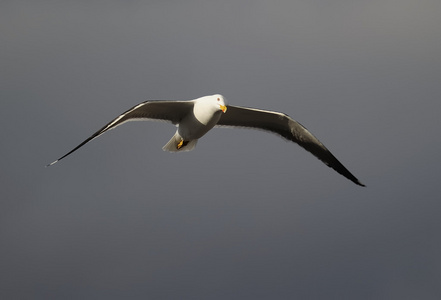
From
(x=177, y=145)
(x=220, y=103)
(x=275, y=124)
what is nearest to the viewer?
(x=220, y=103)

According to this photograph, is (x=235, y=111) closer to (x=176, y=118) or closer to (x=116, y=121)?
(x=176, y=118)

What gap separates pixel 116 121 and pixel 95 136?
744mm

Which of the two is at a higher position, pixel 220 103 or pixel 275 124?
pixel 220 103

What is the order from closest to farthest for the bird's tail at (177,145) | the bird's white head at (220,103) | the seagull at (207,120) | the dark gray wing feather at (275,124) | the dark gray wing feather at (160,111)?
the bird's white head at (220,103)
the seagull at (207,120)
the dark gray wing feather at (160,111)
the bird's tail at (177,145)
the dark gray wing feather at (275,124)

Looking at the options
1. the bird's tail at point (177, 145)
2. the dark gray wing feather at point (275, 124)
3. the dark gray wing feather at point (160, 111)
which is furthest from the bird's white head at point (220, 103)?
the bird's tail at point (177, 145)

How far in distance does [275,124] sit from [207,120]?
3512 mm

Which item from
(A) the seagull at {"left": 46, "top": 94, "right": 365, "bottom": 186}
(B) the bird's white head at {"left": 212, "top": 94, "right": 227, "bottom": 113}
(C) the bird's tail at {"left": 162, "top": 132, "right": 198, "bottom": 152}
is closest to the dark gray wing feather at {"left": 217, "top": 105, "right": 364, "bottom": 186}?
(A) the seagull at {"left": 46, "top": 94, "right": 365, "bottom": 186}

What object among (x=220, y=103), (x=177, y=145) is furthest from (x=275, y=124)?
(x=220, y=103)

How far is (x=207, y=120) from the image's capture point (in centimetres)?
1925

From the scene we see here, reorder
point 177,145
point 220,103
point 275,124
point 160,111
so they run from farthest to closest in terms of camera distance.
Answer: point 275,124
point 177,145
point 160,111
point 220,103

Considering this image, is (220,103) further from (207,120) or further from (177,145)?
(177,145)

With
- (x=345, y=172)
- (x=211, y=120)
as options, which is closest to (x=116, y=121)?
(x=211, y=120)

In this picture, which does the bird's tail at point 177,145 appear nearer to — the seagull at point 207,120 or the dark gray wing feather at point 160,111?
the seagull at point 207,120

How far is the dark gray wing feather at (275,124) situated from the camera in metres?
21.4
